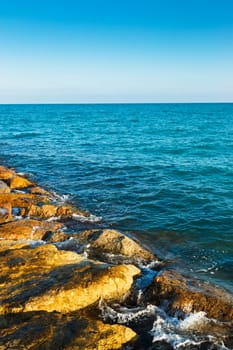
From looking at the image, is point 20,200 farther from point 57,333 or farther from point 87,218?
point 57,333

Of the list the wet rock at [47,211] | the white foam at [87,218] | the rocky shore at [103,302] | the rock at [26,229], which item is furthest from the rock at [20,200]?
the rocky shore at [103,302]

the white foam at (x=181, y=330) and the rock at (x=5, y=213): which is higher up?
the rock at (x=5, y=213)

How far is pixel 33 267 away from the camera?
1030 centimetres

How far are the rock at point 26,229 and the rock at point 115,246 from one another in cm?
193

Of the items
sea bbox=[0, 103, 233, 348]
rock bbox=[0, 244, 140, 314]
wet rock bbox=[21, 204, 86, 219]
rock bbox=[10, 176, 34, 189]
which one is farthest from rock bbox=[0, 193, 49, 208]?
rock bbox=[0, 244, 140, 314]

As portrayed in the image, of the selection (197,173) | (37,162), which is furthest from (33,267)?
(37,162)

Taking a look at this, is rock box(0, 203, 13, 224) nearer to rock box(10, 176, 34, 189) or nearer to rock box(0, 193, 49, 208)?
rock box(0, 193, 49, 208)

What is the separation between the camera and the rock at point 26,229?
1382 centimetres

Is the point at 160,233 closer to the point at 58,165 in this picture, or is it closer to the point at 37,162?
the point at 58,165

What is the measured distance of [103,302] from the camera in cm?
957

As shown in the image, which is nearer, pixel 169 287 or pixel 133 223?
pixel 169 287

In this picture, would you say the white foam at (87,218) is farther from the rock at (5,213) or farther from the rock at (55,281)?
the rock at (55,281)

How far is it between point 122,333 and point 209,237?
8409mm

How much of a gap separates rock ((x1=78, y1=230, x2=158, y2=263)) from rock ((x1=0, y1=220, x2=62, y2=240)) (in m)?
1.93
